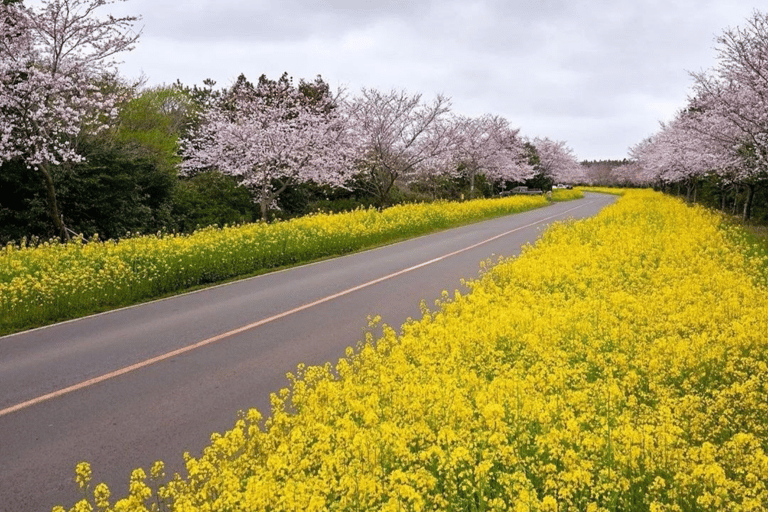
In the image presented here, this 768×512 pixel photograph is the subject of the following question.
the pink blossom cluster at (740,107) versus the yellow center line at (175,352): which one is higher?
the pink blossom cluster at (740,107)

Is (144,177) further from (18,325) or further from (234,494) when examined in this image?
(234,494)

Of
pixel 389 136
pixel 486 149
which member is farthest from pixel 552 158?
pixel 389 136

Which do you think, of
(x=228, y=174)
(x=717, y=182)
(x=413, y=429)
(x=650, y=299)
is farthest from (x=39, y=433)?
(x=717, y=182)

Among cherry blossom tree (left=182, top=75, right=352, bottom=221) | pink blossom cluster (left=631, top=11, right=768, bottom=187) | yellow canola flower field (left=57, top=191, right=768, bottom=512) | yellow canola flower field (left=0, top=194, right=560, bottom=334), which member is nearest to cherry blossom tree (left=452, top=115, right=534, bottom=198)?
cherry blossom tree (left=182, top=75, right=352, bottom=221)

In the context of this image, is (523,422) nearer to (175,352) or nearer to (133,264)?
(175,352)

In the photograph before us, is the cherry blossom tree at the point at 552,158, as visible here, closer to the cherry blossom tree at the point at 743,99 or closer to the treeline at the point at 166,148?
the treeline at the point at 166,148

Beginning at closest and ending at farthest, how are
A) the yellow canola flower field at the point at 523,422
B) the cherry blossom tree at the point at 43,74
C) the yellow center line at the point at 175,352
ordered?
1. the yellow canola flower field at the point at 523,422
2. the yellow center line at the point at 175,352
3. the cherry blossom tree at the point at 43,74

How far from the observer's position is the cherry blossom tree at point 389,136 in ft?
106

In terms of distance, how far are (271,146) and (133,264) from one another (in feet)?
49.3

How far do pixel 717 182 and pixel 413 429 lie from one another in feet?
123

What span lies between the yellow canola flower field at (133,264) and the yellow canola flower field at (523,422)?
6310mm

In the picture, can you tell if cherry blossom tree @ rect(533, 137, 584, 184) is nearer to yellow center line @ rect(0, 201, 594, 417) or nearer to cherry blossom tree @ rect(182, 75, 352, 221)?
cherry blossom tree @ rect(182, 75, 352, 221)

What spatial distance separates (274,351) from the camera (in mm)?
7602

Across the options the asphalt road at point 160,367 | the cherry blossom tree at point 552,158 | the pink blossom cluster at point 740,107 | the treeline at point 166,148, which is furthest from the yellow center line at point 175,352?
the cherry blossom tree at point 552,158
